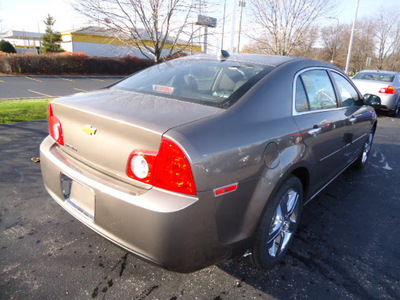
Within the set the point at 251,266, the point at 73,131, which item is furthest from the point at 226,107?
the point at 251,266

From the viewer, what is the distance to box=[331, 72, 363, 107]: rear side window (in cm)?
332

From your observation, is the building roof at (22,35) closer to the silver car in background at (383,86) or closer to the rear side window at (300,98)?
the silver car in background at (383,86)

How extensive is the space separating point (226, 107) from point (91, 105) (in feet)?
3.06

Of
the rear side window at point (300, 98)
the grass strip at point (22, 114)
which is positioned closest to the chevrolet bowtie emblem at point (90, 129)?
the rear side window at point (300, 98)

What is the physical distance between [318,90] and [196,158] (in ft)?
5.97

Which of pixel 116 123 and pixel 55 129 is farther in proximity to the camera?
pixel 55 129

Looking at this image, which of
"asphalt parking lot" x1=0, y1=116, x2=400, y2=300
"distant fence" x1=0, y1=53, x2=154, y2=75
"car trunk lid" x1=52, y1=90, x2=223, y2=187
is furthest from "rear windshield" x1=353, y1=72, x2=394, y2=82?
"distant fence" x1=0, y1=53, x2=154, y2=75

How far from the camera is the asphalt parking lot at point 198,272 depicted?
6.71 feet

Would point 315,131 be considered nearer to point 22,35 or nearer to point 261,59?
point 261,59

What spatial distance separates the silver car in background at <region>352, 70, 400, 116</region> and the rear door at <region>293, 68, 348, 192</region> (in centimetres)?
689

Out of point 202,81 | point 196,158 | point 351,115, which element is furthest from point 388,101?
point 196,158

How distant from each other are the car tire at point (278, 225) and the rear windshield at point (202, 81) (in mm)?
769

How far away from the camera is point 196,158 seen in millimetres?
1567

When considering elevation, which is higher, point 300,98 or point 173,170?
point 300,98
